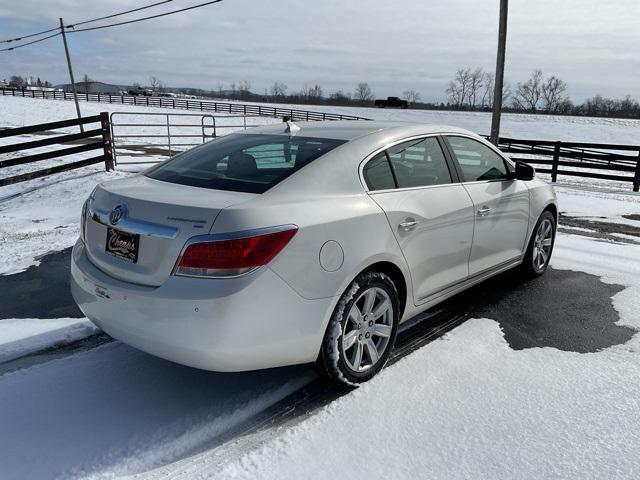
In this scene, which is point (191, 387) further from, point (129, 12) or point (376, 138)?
point (129, 12)

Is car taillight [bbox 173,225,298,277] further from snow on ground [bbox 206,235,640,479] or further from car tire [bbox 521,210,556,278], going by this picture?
car tire [bbox 521,210,556,278]

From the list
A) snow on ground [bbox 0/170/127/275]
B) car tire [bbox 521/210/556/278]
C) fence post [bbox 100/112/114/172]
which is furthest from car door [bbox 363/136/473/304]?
fence post [bbox 100/112/114/172]

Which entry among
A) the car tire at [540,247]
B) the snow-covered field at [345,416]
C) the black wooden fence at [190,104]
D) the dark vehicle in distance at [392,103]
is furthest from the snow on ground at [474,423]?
the dark vehicle in distance at [392,103]

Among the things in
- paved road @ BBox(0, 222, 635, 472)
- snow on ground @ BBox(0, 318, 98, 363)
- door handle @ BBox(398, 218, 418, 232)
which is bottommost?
paved road @ BBox(0, 222, 635, 472)

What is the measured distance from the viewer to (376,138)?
3.42m

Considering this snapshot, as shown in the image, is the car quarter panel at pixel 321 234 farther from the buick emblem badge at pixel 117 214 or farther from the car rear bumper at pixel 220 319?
the buick emblem badge at pixel 117 214

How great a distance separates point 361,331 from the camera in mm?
3049

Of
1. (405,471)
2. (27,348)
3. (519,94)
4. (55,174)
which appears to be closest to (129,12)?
(55,174)

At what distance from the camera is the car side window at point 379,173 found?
10.4ft

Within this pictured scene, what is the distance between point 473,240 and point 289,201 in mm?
1746

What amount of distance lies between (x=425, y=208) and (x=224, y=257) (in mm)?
1508

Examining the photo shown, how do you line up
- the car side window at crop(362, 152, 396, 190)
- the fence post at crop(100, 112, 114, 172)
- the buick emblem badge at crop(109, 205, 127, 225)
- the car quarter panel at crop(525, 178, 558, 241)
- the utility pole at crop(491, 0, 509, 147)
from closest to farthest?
the buick emblem badge at crop(109, 205, 127, 225)
the car side window at crop(362, 152, 396, 190)
the car quarter panel at crop(525, 178, 558, 241)
the fence post at crop(100, 112, 114, 172)
the utility pole at crop(491, 0, 509, 147)

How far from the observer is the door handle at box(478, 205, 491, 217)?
394cm

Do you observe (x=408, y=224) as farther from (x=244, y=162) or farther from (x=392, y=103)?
(x=392, y=103)
